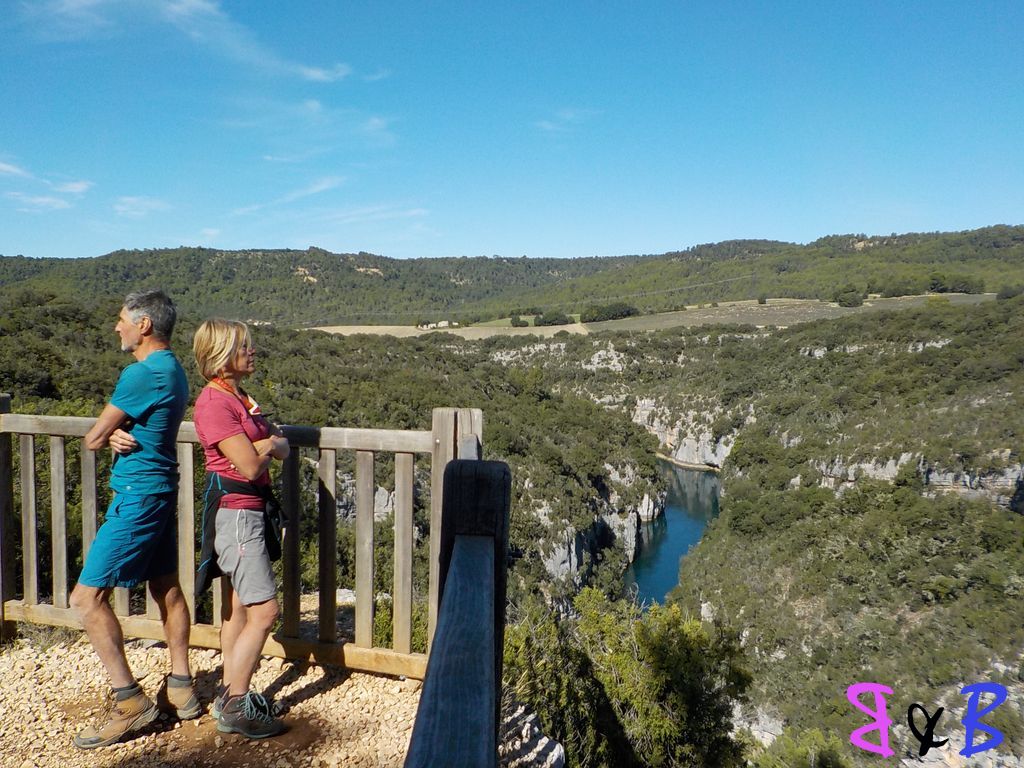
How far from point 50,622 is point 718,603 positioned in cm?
2445

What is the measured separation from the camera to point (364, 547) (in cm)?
271

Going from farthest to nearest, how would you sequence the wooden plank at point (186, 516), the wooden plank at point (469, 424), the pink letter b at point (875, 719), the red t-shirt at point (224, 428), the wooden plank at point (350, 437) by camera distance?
1. the pink letter b at point (875, 719)
2. the wooden plank at point (186, 516)
3. the wooden plank at point (350, 437)
4. the wooden plank at point (469, 424)
5. the red t-shirt at point (224, 428)

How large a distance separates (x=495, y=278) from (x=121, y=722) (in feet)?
446

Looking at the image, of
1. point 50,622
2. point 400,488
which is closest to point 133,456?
point 400,488

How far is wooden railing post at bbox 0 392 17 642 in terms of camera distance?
307 cm

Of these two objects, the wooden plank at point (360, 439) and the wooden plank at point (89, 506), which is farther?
the wooden plank at point (89, 506)

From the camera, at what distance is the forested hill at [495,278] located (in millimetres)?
75625

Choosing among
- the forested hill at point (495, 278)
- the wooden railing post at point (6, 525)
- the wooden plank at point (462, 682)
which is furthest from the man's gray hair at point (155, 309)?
the forested hill at point (495, 278)

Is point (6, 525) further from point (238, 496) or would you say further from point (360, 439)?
point (360, 439)

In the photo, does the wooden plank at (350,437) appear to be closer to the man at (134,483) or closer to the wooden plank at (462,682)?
the man at (134,483)

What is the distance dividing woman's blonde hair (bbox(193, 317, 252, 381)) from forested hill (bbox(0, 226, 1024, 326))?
6652 cm

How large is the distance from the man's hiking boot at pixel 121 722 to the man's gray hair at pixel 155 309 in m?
1.34

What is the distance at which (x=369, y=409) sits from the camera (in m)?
25.3

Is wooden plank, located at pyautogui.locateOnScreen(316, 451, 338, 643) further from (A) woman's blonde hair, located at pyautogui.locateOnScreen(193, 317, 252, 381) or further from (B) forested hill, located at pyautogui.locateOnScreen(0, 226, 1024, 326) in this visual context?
(B) forested hill, located at pyautogui.locateOnScreen(0, 226, 1024, 326)
